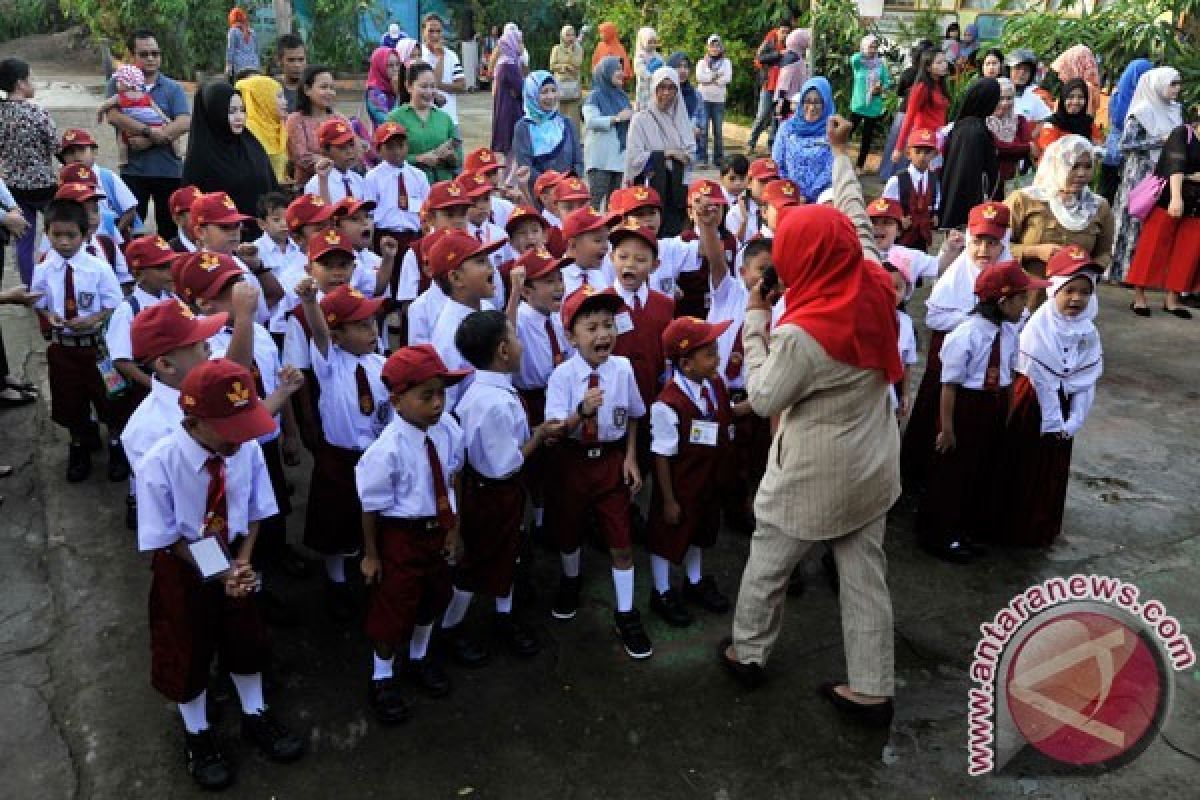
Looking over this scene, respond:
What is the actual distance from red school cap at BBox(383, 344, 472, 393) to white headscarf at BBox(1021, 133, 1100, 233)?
4.37m

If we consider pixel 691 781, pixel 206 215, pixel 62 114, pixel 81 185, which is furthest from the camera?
pixel 62 114

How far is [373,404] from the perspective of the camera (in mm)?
4113

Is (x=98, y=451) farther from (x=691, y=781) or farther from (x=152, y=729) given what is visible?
(x=691, y=781)

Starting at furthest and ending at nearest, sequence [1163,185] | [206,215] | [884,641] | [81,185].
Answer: [1163,185] < [81,185] < [206,215] < [884,641]

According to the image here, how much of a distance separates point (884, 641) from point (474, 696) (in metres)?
1.55

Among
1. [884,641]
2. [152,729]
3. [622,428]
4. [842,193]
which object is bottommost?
[152,729]

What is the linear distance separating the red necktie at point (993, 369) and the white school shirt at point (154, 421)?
3.53m

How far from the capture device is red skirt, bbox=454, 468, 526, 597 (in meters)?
3.90

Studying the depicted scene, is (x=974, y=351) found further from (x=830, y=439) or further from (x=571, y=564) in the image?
(x=571, y=564)

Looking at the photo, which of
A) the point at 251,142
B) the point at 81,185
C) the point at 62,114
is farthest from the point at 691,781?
the point at 62,114

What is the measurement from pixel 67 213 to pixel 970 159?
20.1ft

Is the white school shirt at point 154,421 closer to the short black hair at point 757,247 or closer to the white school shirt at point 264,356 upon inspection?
the white school shirt at point 264,356

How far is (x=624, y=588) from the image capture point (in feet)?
13.5

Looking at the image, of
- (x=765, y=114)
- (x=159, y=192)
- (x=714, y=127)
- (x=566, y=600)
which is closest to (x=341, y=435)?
(x=566, y=600)
